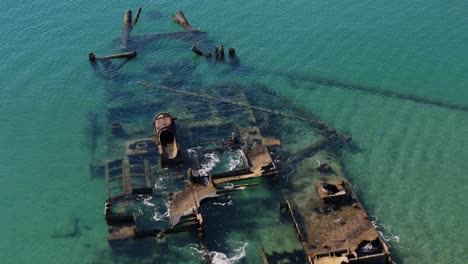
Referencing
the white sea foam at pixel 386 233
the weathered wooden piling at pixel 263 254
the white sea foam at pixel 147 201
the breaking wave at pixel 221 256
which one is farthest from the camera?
the white sea foam at pixel 147 201

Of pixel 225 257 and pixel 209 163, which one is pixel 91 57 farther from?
pixel 225 257

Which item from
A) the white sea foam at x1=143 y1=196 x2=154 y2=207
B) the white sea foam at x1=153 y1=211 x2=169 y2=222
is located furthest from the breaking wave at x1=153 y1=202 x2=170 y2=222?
the white sea foam at x1=143 y1=196 x2=154 y2=207

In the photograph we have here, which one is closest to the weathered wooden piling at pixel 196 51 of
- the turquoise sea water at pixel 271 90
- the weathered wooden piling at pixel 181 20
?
the turquoise sea water at pixel 271 90

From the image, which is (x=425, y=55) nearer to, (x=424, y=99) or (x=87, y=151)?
(x=424, y=99)

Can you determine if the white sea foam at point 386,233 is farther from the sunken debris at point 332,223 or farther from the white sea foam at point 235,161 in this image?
the white sea foam at point 235,161

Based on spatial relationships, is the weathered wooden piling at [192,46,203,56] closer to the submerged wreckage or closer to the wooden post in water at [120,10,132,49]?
the submerged wreckage
